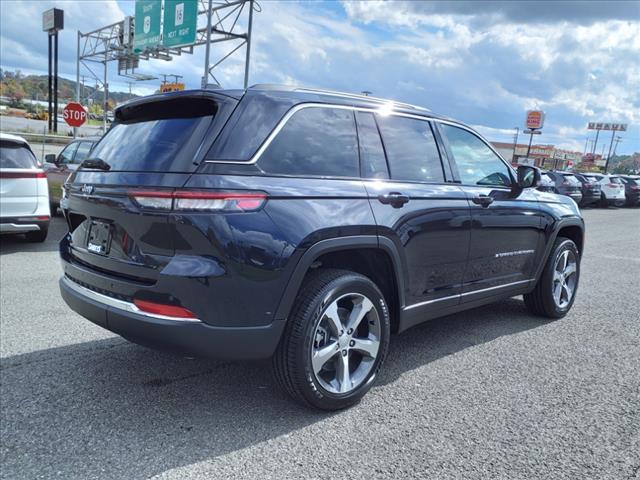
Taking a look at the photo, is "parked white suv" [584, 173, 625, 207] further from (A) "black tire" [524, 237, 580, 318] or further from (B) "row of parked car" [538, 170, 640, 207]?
(A) "black tire" [524, 237, 580, 318]

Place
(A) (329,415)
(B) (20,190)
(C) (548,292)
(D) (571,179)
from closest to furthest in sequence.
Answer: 1. (A) (329,415)
2. (C) (548,292)
3. (B) (20,190)
4. (D) (571,179)

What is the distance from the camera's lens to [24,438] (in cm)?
286

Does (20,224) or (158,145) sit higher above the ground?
(158,145)

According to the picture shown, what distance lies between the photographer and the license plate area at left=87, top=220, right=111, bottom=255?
10.0 feet

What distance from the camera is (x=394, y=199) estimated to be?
3.47 metres

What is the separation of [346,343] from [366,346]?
0.17m

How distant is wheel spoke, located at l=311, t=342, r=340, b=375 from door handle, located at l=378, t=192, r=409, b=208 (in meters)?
0.94

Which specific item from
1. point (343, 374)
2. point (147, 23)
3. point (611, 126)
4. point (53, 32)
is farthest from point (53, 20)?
point (611, 126)

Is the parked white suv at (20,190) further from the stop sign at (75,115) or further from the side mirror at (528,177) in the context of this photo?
the stop sign at (75,115)

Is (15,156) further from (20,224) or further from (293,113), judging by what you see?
(293,113)

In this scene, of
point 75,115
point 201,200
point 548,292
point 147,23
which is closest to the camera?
point 201,200

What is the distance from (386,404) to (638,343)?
2744 millimetres

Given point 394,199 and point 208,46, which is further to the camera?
point 208,46

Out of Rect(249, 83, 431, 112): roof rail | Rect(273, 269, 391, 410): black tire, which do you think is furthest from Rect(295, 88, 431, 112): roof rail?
Rect(273, 269, 391, 410): black tire
